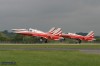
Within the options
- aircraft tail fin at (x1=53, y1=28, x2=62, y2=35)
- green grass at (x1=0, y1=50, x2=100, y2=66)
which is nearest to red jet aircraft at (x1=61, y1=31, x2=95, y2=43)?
aircraft tail fin at (x1=53, y1=28, x2=62, y2=35)

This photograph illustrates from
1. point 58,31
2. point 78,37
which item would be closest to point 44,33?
point 58,31

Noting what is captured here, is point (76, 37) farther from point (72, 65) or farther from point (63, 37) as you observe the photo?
point (72, 65)

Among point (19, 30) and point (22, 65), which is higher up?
point (19, 30)

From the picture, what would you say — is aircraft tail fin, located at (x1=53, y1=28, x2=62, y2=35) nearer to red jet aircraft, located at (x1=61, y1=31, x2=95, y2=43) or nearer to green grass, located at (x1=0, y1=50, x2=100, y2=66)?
red jet aircraft, located at (x1=61, y1=31, x2=95, y2=43)

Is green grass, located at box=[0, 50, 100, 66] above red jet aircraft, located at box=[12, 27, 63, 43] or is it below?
below

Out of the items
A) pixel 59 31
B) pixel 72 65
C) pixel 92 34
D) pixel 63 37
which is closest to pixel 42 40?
pixel 59 31

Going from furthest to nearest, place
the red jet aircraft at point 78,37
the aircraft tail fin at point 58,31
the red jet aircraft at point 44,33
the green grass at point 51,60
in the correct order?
1. the red jet aircraft at point 78,37
2. the aircraft tail fin at point 58,31
3. the red jet aircraft at point 44,33
4. the green grass at point 51,60

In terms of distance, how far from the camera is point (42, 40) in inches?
5340

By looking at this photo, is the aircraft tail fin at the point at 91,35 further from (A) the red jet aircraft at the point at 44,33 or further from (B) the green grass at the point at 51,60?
(B) the green grass at the point at 51,60

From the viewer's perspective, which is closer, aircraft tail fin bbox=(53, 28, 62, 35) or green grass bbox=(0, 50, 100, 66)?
green grass bbox=(0, 50, 100, 66)

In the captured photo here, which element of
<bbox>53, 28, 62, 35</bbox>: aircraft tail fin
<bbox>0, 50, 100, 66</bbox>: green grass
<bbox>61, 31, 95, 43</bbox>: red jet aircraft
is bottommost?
<bbox>0, 50, 100, 66</bbox>: green grass

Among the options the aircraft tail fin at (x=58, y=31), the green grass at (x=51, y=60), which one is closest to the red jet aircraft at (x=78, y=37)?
the aircraft tail fin at (x=58, y=31)

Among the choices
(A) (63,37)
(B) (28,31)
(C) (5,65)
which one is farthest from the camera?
(A) (63,37)

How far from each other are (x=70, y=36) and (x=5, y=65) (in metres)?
135
